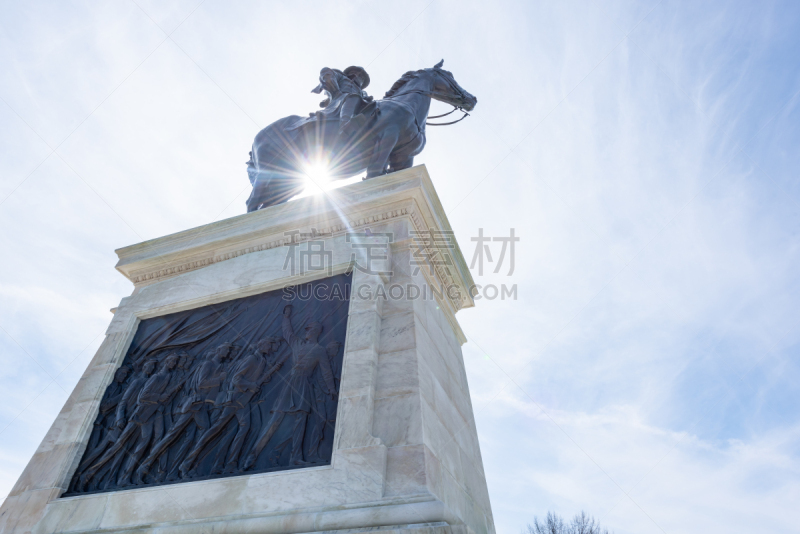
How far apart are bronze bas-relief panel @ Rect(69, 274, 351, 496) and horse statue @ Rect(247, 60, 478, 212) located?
272 centimetres

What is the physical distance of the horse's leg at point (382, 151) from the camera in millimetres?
7309

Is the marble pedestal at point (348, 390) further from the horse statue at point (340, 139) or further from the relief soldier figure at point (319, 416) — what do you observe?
the horse statue at point (340, 139)

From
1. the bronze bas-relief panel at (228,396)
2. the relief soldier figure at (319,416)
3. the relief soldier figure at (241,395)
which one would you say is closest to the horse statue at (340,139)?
the bronze bas-relief panel at (228,396)

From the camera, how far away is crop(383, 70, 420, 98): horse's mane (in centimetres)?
912

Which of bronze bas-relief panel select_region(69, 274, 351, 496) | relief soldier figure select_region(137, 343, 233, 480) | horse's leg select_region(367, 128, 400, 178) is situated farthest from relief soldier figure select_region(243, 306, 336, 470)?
horse's leg select_region(367, 128, 400, 178)

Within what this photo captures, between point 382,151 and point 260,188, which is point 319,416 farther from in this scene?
point 260,188

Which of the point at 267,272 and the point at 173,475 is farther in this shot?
the point at 267,272

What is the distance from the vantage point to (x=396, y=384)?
13.9ft

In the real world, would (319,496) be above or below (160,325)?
below

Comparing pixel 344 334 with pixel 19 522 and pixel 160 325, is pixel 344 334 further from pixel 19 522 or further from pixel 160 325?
pixel 19 522

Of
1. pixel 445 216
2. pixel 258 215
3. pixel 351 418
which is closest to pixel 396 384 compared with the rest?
pixel 351 418

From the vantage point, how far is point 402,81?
9250 millimetres

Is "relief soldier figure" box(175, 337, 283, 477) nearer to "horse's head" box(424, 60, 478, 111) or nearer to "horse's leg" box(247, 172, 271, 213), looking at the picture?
"horse's leg" box(247, 172, 271, 213)

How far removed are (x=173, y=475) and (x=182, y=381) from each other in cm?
105
